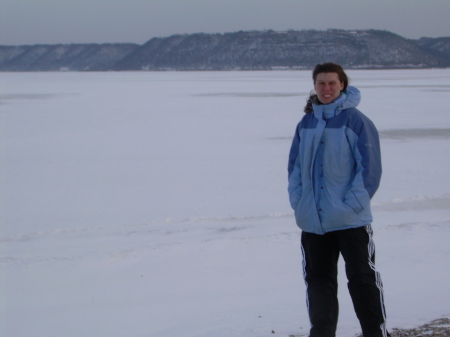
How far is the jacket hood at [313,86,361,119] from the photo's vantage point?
83.8 inches

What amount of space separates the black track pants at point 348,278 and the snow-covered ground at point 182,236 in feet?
1.33

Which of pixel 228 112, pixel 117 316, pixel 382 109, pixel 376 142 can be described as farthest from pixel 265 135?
pixel 376 142

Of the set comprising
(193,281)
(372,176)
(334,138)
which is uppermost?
(334,138)

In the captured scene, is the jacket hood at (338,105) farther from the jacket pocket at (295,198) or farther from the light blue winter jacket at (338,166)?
the jacket pocket at (295,198)

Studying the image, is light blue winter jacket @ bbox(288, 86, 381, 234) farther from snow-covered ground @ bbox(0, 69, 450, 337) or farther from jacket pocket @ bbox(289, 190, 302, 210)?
snow-covered ground @ bbox(0, 69, 450, 337)

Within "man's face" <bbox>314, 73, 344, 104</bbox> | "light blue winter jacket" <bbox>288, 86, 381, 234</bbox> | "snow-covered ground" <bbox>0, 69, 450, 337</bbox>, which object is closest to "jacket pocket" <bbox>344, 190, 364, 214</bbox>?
"light blue winter jacket" <bbox>288, 86, 381, 234</bbox>

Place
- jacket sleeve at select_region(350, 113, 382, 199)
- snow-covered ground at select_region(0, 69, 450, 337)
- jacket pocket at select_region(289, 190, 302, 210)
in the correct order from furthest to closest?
snow-covered ground at select_region(0, 69, 450, 337)
jacket pocket at select_region(289, 190, 302, 210)
jacket sleeve at select_region(350, 113, 382, 199)

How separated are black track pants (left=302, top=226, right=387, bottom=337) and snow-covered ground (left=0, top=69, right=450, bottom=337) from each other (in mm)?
406

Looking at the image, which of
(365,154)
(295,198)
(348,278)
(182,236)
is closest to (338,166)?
(365,154)

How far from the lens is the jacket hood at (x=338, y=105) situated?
6.98ft

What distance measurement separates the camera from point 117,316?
303 cm

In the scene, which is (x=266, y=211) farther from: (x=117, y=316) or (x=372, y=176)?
(x=372, y=176)

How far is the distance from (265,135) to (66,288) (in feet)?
25.1

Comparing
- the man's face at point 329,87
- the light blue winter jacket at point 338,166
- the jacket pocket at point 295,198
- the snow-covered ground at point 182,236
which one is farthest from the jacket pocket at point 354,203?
the snow-covered ground at point 182,236
